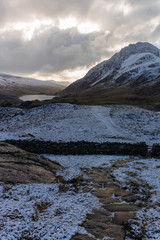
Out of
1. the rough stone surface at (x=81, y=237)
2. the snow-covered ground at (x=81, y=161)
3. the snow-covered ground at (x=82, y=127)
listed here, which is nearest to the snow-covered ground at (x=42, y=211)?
the rough stone surface at (x=81, y=237)

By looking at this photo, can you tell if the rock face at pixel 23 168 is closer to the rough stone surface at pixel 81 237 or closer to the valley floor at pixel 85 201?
the valley floor at pixel 85 201

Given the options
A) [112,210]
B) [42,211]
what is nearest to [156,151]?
[112,210]

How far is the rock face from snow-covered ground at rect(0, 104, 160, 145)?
6.89 m

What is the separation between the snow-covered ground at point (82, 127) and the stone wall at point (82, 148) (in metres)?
1.10

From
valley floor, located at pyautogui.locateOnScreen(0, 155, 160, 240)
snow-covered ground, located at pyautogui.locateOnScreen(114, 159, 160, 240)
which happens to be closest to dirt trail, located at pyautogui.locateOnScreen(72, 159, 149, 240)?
valley floor, located at pyautogui.locateOnScreen(0, 155, 160, 240)

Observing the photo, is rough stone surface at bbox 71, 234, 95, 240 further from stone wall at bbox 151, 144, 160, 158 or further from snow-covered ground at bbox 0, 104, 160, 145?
stone wall at bbox 151, 144, 160, 158

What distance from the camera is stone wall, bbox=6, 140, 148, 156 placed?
66.4ft

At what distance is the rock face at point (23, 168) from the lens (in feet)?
35.6

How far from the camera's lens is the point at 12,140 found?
19.7 m

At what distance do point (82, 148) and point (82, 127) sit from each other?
682cm

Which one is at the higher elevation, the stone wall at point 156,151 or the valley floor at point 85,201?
the stone wall at point 156,151

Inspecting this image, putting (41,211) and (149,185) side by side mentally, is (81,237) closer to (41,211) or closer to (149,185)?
(41,211)

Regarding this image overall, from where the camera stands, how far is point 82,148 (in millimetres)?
20641

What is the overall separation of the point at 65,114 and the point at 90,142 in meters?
15.3
